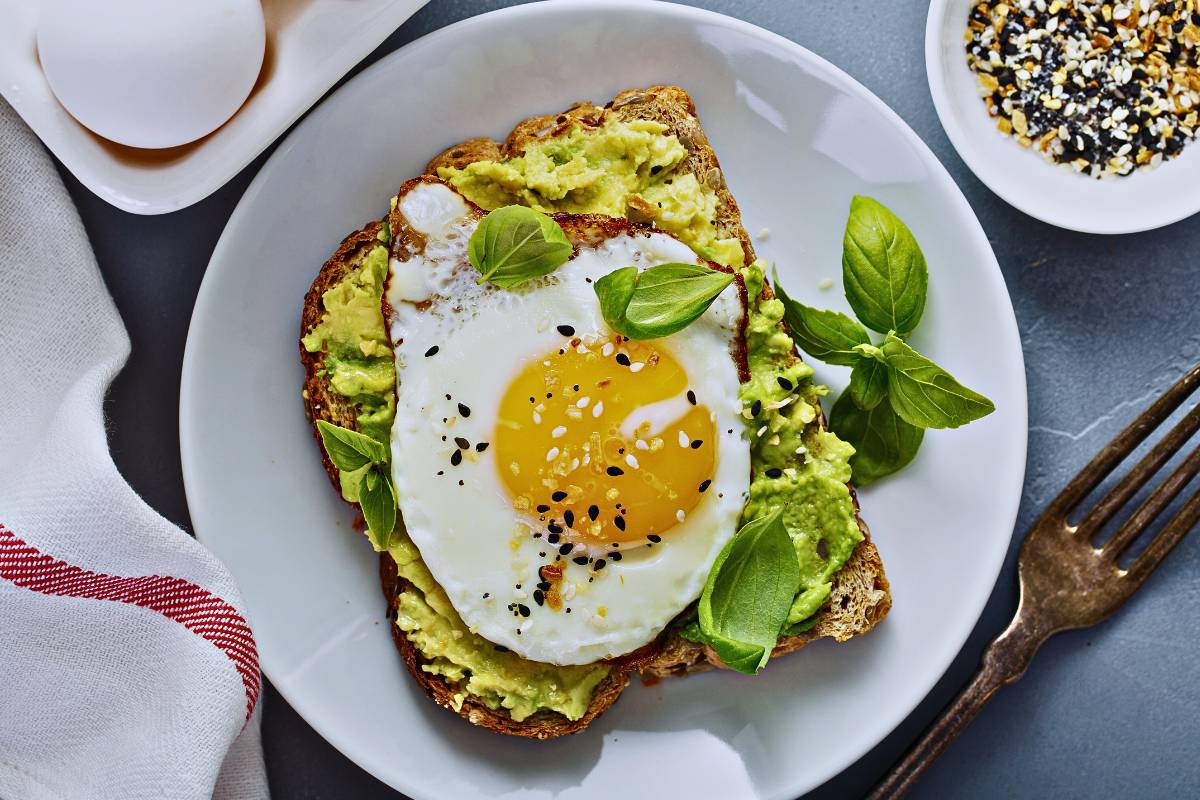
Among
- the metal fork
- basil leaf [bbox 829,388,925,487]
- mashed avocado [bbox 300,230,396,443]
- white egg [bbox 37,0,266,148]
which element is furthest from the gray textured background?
white egg [bbox 37,0,266,148]

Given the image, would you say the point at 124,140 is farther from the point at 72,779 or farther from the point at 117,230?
the point at 72,779

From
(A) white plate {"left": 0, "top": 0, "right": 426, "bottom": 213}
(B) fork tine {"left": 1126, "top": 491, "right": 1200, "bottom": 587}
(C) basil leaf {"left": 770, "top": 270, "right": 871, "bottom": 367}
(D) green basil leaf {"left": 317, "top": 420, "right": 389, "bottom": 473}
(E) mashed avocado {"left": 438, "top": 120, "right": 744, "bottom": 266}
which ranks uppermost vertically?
(A) white plate {"left": 0, "top": 0, "right": 426, "bottom": 213}

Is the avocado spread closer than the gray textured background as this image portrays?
Yes

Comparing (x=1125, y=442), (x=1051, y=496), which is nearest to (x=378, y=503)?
(x=1051, y=496)

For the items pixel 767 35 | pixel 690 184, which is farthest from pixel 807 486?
pixel 767 35

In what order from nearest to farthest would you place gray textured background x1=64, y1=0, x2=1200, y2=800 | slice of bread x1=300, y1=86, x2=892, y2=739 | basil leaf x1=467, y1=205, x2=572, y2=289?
1. basil leaf x1=467, y1=205, x2=572, y2=289
2. slice of bread x1=300, y1=86, x2=892, y2=739
3. gray textured background x1=64, y1=0, x2=1200, y2=800

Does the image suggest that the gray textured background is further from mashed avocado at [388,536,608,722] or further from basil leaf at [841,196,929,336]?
mashed avocado at [388,536,608,722]

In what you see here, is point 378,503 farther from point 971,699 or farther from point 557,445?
point 971,699
